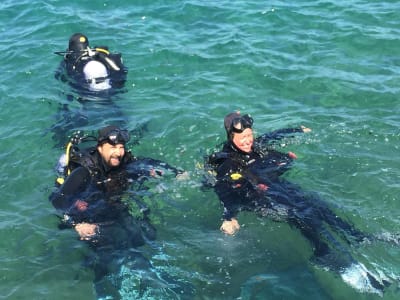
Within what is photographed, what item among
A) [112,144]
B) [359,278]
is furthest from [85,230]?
[359,278]

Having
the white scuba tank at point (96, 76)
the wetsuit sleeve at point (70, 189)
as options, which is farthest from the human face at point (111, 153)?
the white scuba tank at point (96, 76)

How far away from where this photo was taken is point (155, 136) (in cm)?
902

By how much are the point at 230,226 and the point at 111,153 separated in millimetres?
1842

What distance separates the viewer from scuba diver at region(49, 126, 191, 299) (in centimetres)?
605

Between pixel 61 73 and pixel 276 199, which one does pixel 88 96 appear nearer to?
pixel 61 73

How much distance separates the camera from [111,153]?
6547 millimetres

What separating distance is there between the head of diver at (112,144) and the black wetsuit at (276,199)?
4.60 feet

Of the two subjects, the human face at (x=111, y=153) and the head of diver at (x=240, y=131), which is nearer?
the human face at (x=111, y=153)

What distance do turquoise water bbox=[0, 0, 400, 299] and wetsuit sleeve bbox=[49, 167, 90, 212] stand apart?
2.35 ft

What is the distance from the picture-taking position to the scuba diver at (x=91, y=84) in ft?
31.8

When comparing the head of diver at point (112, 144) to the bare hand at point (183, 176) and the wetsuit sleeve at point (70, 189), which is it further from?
the bare hand at point (183, 176)

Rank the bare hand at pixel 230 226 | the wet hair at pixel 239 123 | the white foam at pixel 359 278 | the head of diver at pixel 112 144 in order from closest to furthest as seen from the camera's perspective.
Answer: the white foam at pixel 359 278
the bare hand at pixel 230 226
the head of diver at pixel 112 144
the wet hair at pixel 239 123

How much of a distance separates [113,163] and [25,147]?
3.00 metres

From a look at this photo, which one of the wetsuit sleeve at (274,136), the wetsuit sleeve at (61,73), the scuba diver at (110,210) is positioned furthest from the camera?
the wetsuit sleeve at (61,73)
